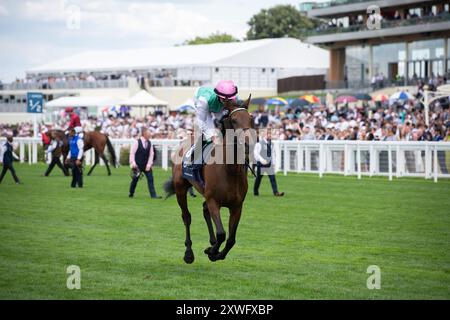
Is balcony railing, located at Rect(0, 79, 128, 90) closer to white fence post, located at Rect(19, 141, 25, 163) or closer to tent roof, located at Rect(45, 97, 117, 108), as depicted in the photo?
tent roof, located at Rect(45, 97, 117, 108)

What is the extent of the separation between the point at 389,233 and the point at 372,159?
39.1 ft

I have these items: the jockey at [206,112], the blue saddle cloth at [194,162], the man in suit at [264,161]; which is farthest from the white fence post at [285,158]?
the jockey at [206,112]

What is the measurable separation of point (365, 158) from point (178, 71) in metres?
39.7

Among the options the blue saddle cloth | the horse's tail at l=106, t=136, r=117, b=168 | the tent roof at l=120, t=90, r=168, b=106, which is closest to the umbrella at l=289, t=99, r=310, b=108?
the tent roof at l=120, t=90, r=168, b=106

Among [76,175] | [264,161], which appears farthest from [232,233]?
[76,175]

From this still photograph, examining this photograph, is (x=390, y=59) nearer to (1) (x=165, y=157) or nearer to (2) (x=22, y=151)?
(2) (x=22, y=151)

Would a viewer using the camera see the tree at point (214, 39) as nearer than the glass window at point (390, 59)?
A: No

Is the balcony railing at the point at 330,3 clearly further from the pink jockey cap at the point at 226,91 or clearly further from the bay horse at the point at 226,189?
the bay horse at the point at 226,189

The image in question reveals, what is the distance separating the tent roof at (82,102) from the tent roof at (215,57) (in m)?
9.22

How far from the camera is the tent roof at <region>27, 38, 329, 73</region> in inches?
2525

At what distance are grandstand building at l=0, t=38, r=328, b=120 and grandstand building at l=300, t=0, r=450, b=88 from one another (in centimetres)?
275

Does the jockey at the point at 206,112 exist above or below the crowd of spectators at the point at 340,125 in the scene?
above

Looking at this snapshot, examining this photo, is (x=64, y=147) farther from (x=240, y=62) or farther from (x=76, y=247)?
(x=240, y=62)

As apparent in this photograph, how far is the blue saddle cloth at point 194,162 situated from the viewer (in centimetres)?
979
